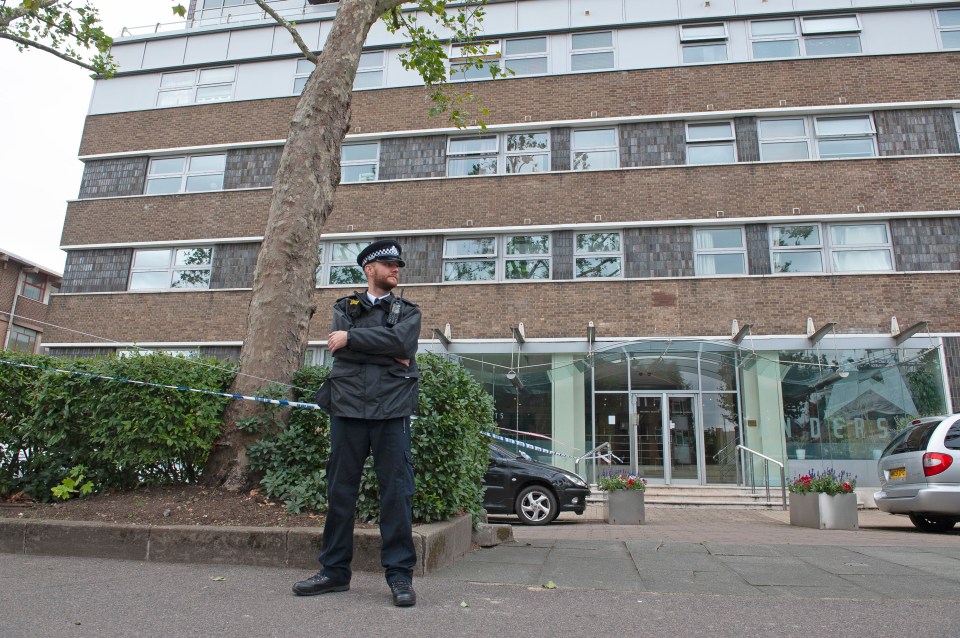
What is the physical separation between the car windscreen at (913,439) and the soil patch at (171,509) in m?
8.39

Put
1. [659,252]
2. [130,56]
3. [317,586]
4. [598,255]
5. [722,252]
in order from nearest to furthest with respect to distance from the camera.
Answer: [317,586], [722,252], [659,252], [598,255], [130,56]

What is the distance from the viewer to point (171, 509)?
15.4 feet

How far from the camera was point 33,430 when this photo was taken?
5.26 meters

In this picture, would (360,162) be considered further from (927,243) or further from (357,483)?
(357,483)

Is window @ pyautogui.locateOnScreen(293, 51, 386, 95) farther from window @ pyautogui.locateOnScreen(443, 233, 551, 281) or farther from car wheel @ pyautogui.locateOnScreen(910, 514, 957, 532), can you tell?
car wheel @ pyautogui.locateOnScreen(910, 514, 957, 532)

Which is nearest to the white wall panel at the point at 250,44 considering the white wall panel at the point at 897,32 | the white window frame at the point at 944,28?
the white wall panel at the point at 897,32

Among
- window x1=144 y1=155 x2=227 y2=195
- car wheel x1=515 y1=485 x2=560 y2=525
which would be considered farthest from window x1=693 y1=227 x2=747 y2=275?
window x1=144 y1=155 x2=227 y2=195

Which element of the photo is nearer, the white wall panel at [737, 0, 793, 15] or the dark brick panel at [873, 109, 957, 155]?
the dark brick panel at [873, 109, 957, 155]

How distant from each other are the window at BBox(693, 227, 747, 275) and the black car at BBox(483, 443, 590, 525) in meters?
8.21

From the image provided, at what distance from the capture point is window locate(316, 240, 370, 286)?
18344 mm

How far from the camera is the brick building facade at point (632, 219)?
15.4m

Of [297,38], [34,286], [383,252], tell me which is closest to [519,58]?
[297,38]

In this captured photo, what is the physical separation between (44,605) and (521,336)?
13.5 m

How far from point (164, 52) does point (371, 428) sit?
22.0 m
